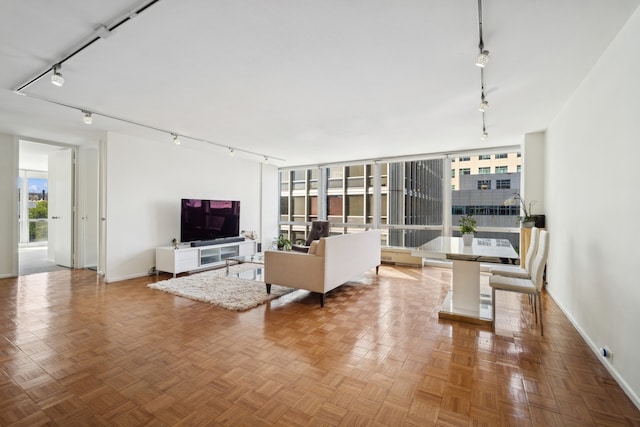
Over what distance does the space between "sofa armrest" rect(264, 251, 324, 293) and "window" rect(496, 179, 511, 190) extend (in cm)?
425

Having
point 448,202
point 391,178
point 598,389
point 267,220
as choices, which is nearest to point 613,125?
point 598,389

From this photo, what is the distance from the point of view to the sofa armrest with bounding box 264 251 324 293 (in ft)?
11.7

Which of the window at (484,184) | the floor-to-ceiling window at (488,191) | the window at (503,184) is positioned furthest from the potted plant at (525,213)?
the window at (484,184)

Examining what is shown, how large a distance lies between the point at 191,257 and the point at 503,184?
6.01 metres

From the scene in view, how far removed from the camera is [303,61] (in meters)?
2.47

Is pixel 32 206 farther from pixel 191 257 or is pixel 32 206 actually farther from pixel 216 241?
pixel 191 257

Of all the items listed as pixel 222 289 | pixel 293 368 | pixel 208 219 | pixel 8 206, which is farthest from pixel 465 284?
pixel 8 206

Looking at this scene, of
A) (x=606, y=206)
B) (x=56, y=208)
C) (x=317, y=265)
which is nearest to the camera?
(x=606, y=206)

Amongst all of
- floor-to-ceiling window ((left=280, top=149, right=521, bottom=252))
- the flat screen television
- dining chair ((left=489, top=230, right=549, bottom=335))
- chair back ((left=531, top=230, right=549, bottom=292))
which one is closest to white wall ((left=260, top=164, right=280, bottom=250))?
floor-to-ceiling window ((left=280, top=149, right=521, bottom=252))

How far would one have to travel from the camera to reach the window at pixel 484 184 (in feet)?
19.5

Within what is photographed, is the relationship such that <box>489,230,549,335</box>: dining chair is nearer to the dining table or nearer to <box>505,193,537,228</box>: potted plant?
the dining table

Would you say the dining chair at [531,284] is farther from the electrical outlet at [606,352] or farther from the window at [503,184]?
the window at [503,184]

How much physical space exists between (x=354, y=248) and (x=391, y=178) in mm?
3355

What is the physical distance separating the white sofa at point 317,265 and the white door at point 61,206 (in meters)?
4.70
